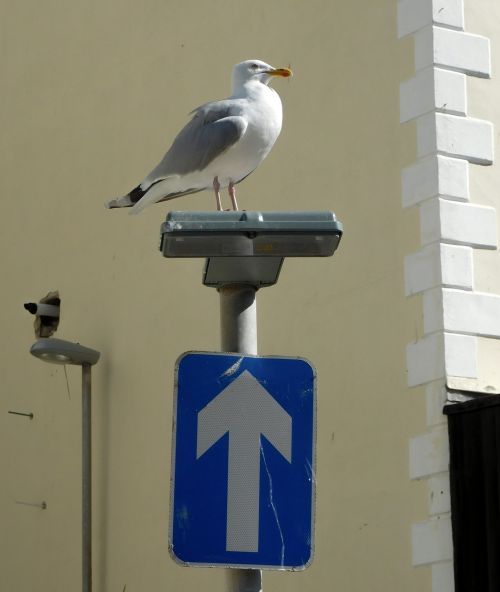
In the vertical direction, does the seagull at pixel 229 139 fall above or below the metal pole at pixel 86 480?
above

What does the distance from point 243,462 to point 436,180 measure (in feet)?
10.8

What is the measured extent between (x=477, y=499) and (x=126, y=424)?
9.44ft

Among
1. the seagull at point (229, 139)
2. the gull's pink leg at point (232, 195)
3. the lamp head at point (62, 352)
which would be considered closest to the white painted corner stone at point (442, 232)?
the seagull at point (229, 139)

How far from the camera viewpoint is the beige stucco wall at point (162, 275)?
272 inches

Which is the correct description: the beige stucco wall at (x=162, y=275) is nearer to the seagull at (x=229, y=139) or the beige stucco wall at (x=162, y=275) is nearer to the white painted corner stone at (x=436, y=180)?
the white painted corner stone at (x=436, y=180)

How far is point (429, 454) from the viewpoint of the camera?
6543 mm

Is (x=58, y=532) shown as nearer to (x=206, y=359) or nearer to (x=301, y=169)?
(x=301, y=169)

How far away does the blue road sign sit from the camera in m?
3.72

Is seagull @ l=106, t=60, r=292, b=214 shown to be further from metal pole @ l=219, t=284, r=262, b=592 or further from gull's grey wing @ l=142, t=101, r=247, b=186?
metal pole @ l=219, t=284, r=262, b=592

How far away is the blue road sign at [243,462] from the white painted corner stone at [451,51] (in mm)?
3484

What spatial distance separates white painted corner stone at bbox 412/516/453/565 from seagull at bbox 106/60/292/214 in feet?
5.77

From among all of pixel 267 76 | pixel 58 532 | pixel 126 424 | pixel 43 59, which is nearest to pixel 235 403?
pixel 267 76

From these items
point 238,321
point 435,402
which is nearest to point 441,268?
point 435,402

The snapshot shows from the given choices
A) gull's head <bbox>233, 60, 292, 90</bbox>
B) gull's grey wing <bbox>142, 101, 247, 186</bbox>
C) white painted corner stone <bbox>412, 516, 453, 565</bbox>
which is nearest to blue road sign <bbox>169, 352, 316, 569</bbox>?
gull's grey wing <bbox>142, 101, 247, 186</bbox>
